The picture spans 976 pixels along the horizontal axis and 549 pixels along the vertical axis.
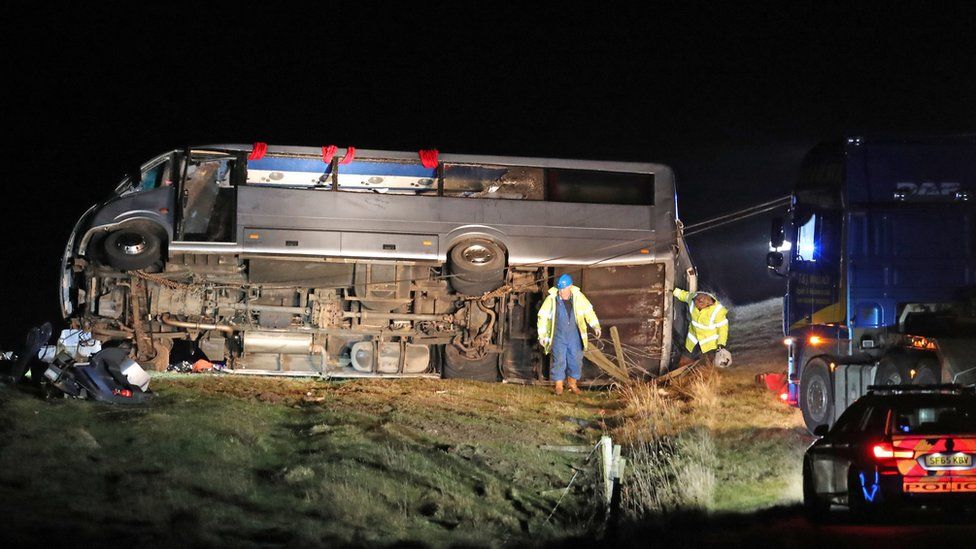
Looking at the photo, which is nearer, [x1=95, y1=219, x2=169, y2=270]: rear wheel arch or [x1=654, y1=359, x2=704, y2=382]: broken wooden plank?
[x1=95, y1=219, x2=169, y2=270]: rear wheel arch

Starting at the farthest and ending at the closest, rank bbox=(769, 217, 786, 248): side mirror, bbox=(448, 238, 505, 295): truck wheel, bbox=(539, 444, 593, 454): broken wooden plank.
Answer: bbox=(448, 238, 505, 295): truck wheel, bbox=(769, 217, 786, 248): side mirror, bbox=(539, 444, 593, 454): broken wooden plank

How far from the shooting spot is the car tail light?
802 cm

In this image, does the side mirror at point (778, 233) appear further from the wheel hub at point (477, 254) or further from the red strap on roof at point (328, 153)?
the red strap on roof at point (328, 153)

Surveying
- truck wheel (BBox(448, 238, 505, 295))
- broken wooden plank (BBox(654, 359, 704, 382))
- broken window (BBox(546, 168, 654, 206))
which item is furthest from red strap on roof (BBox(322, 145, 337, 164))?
broken wooden plank (BBox(654, 359, 704, 382))

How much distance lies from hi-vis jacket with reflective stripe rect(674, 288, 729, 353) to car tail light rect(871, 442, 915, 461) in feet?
27.1

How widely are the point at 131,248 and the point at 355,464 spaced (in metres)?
6.88

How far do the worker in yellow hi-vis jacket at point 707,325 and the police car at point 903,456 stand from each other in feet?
24.6

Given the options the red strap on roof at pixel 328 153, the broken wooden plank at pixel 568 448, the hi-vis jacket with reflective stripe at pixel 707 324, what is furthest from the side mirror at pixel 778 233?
the red strap on roof at pixel 328 153

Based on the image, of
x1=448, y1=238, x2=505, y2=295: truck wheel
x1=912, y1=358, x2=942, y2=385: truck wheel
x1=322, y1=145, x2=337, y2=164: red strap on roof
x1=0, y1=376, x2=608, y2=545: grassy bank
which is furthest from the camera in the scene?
x1=448, y1=238, x2=505, y2=295: truck wheel

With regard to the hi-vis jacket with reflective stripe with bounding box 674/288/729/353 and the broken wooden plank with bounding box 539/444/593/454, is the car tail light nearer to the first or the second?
the broken wooden plank with bounding box 539/444/593/454

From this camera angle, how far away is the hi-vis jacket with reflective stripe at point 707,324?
16422 mm

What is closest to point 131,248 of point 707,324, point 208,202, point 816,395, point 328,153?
point 208,202

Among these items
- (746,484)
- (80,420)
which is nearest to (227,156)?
A: (80,420)

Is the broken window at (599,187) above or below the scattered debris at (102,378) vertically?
above
